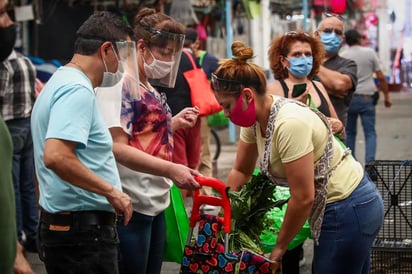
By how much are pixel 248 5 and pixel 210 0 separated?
0.90 m

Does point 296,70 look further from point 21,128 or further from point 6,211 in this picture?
point 6,211

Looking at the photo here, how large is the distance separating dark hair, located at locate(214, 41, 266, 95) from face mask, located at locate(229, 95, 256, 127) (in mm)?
62

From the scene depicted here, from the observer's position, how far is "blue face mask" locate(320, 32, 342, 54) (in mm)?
7684

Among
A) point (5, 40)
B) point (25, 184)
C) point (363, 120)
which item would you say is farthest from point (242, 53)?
point (363, 120)

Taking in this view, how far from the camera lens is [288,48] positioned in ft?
19.6

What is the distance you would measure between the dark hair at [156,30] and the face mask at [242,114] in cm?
77

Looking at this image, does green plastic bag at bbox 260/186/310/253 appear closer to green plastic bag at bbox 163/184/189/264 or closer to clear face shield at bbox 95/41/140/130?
green plastic bag at bbox 163/184/189/264

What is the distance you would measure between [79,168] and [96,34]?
675mm

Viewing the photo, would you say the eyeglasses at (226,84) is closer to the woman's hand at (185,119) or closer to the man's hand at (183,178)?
the man's hand at (183,178)

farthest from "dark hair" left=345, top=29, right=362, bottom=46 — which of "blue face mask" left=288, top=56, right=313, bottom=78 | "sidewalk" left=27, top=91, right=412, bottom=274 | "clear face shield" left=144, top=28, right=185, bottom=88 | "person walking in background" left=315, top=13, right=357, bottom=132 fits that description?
"clear face shield" left=144, top=28, right=185, bottom=88

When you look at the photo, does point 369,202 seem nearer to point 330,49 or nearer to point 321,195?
point 321,195

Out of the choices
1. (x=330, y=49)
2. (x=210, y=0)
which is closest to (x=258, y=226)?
(x=330, y=49)

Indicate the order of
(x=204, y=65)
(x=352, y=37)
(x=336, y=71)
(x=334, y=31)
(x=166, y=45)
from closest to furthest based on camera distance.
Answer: (x=166, y=45) → (x=336, y=71) → (x=334, y=31) → (x=204, y=65) → (x=352, y=37)

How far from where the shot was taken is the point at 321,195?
4.45 m
